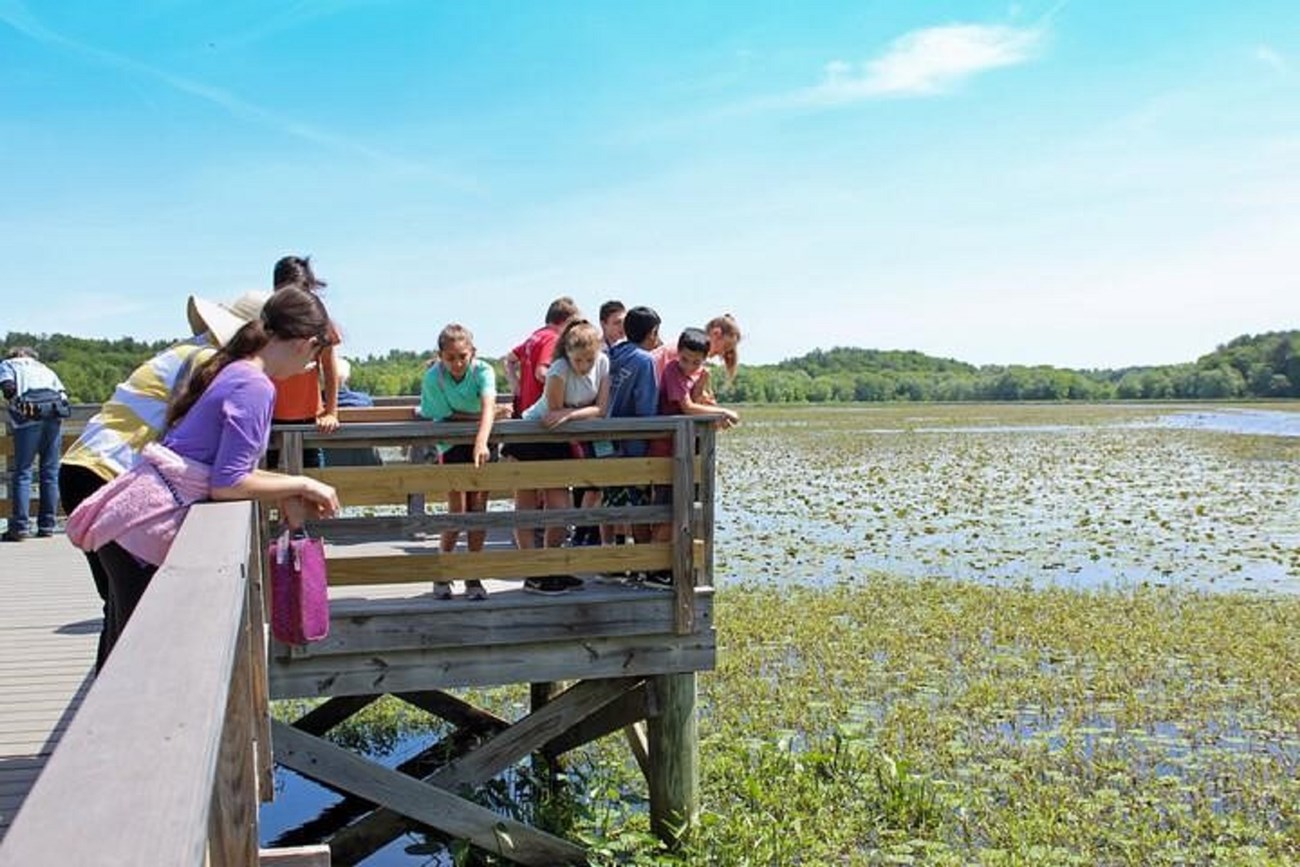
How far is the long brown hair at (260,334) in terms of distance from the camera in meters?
3.67

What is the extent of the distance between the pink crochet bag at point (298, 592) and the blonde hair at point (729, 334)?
342 centimetres

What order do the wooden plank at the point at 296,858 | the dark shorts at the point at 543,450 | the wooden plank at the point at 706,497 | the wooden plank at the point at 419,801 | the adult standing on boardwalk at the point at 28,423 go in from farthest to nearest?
the adult standing on boardwalk at the point at 28,423 → the dark shorts at the point at 543,450 → the wooden plank at the point at 706,497 → the wooden plank at the point at 419,801 → the wooden plank at the point at 296,858

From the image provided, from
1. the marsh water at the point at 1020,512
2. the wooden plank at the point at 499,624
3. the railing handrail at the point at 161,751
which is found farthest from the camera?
the marsh water at the point at 1020,512

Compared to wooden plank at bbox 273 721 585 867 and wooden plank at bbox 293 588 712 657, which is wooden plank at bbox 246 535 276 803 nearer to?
wooden plank at bbox 293 588 712 657

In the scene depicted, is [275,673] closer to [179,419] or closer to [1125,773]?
[179,419]

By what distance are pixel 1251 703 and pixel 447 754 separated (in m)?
6.01

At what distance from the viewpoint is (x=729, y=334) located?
23.4 feet

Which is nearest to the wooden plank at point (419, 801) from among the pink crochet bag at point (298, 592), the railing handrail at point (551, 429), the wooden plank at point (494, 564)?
the wooden plank at point (494, 564)

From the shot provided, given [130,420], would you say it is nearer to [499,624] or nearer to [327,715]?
[499,624]

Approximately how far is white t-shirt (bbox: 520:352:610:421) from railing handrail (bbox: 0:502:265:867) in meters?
3.67

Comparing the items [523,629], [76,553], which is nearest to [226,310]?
[523,629]

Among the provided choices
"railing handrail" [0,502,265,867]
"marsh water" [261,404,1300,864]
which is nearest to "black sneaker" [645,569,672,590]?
"marsh water" [261,404,1300,864]

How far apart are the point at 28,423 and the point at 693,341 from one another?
5.51 meters

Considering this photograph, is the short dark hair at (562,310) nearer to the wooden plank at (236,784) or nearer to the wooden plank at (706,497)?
the wooden plank at (706,497)
